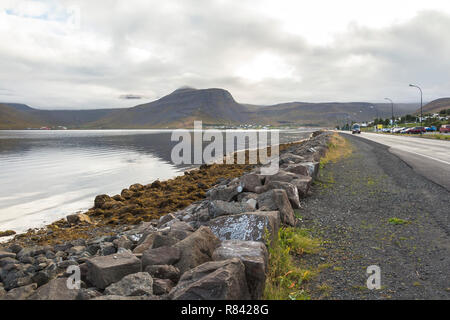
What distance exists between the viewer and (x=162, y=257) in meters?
4.67

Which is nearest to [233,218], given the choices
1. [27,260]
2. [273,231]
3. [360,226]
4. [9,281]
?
[273,231]

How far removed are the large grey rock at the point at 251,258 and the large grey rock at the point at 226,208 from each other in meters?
2.21

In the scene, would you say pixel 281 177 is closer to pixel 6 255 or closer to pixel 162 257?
pixel 162 257

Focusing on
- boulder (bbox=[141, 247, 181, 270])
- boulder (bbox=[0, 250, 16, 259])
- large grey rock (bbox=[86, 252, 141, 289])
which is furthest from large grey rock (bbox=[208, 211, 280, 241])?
boulder (bbox=[0, 250, 16, 259])

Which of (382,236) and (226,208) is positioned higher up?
(226,208)

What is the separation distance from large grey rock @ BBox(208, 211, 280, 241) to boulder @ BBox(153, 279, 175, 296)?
1.55 m

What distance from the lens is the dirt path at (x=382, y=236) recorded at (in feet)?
13.3

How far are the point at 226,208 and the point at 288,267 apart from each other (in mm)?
2533

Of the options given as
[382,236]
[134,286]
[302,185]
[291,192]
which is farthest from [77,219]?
[382,236]

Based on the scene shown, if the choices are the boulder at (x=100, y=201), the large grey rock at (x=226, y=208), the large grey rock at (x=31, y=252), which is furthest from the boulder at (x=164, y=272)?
the boulder at (x=100, y=201)

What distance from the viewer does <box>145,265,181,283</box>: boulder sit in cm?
432

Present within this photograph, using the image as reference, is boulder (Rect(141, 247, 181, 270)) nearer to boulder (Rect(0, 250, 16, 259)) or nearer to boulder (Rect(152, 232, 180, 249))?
boulder (Rect(152, 232, 180, 249))

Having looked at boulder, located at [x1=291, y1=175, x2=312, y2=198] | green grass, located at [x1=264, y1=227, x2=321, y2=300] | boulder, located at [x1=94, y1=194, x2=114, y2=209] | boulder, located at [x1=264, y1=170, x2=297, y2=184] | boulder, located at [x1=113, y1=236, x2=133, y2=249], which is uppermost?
boulder, located at [x1=264, y1=170, x2=297, y2=184]

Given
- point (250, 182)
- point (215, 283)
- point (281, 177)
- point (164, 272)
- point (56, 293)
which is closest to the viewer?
point (215, 283)
